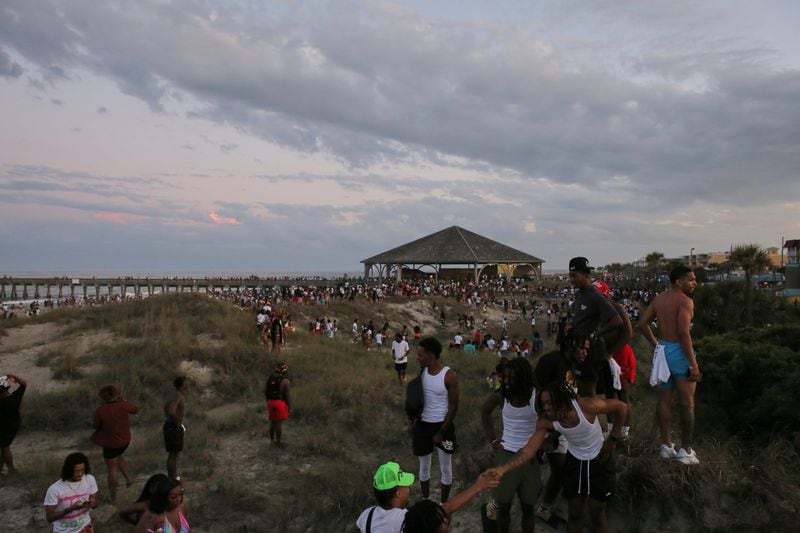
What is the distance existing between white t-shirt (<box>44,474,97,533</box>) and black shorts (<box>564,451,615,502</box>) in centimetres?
368

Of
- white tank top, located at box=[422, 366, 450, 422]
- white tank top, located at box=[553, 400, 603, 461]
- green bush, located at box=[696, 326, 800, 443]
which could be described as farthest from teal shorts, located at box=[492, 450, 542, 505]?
green bush, located at box=[696, 326, 800, 443]

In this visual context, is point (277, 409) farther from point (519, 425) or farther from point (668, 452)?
A: point (668, 452)

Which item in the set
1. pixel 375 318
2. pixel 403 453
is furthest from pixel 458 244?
pixel 403 453

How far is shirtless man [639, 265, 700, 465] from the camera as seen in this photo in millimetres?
4094

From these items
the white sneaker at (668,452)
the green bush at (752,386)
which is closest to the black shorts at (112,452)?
the white sneaker at (668,452)

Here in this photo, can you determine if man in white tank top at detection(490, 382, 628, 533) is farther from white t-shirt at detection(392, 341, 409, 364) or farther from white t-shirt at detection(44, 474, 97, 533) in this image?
white t-shirt at detection(392, 341, 409, 364)

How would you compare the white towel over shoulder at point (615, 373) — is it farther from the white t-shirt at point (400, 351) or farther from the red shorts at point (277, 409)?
the white t-shirt at point (400, 351)

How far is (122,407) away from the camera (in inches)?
210

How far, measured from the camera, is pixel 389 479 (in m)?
2.53

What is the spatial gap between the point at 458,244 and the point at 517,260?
5577mm

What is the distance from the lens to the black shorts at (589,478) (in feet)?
10.3

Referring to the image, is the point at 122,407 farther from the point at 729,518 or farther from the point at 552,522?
the point at 729,518

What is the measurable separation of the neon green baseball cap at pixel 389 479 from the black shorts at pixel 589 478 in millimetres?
1287

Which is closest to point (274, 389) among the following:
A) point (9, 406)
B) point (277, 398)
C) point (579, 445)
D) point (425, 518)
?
point (277, 398)
